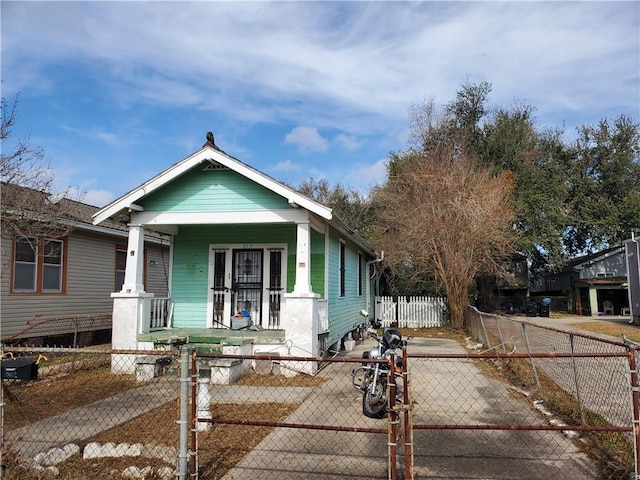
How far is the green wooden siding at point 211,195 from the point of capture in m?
10.1

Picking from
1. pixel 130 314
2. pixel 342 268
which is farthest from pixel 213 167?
pixel 342 268

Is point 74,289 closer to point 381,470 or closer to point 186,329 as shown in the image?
point 186,329

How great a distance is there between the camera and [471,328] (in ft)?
57.5

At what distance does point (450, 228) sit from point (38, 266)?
14431 mm

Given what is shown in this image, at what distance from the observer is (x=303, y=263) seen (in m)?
9.62

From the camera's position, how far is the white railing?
1112cm

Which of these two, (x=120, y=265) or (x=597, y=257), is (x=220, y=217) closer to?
(x=120, y=265)

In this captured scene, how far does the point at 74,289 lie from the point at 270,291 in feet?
20.1

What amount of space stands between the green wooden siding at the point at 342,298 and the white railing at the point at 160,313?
3.91 meters

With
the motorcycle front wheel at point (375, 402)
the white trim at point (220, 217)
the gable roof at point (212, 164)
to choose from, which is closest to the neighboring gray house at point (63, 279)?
the white trim at point (220, 217)

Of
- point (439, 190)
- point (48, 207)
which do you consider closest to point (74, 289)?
point (48, 207)

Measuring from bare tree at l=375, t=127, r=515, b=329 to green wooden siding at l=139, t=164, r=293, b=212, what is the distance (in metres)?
11.4

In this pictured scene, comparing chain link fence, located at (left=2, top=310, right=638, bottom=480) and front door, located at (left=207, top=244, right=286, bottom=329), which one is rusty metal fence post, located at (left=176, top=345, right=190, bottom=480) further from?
front door, located at (left=207, top=244, right=286, bottom=329)

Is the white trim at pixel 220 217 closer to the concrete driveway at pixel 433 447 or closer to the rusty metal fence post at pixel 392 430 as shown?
the concrete driveway at pixel 433 447
